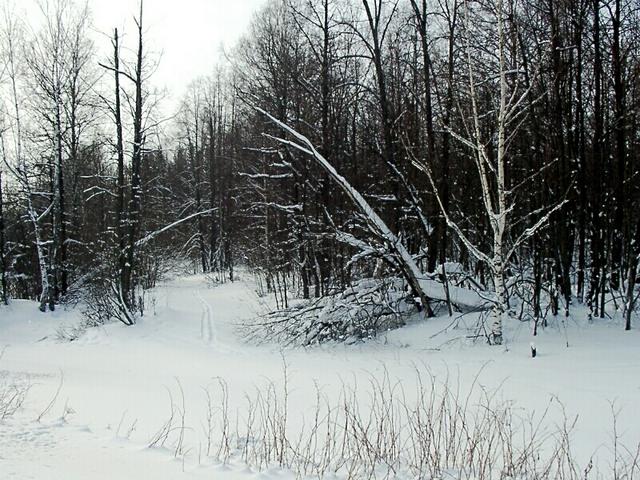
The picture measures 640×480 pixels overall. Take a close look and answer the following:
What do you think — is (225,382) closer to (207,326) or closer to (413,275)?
(413,275)

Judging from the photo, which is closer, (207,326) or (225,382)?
(225,382)

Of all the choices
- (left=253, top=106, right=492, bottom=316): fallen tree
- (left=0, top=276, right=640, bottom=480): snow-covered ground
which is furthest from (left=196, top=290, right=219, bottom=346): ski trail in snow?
(left=253, top=106, right=492, bottom=316): fallen tree

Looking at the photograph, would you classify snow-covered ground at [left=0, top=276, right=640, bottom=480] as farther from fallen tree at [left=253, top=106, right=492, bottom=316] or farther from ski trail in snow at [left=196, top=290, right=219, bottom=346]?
fallen tree at [left=253, top=106, right=492, bottom=316]

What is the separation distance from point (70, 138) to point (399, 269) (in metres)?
16.4

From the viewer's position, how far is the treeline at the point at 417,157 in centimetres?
1041

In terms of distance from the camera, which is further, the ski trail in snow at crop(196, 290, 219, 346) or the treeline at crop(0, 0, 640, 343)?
the ski trail in snow at crop(196, 290, 219, 346)

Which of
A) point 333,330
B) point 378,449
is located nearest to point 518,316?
point 333,330

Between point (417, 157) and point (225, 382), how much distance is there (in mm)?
7704

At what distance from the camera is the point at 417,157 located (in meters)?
13.1

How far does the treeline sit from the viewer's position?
10.4 m

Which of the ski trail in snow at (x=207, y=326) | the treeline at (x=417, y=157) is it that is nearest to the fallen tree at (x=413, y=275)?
the treeline at (x=417, y=157)

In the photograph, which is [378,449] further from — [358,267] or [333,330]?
[358,267]

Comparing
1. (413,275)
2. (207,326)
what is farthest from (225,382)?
(207,326)

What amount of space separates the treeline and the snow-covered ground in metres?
1.20
